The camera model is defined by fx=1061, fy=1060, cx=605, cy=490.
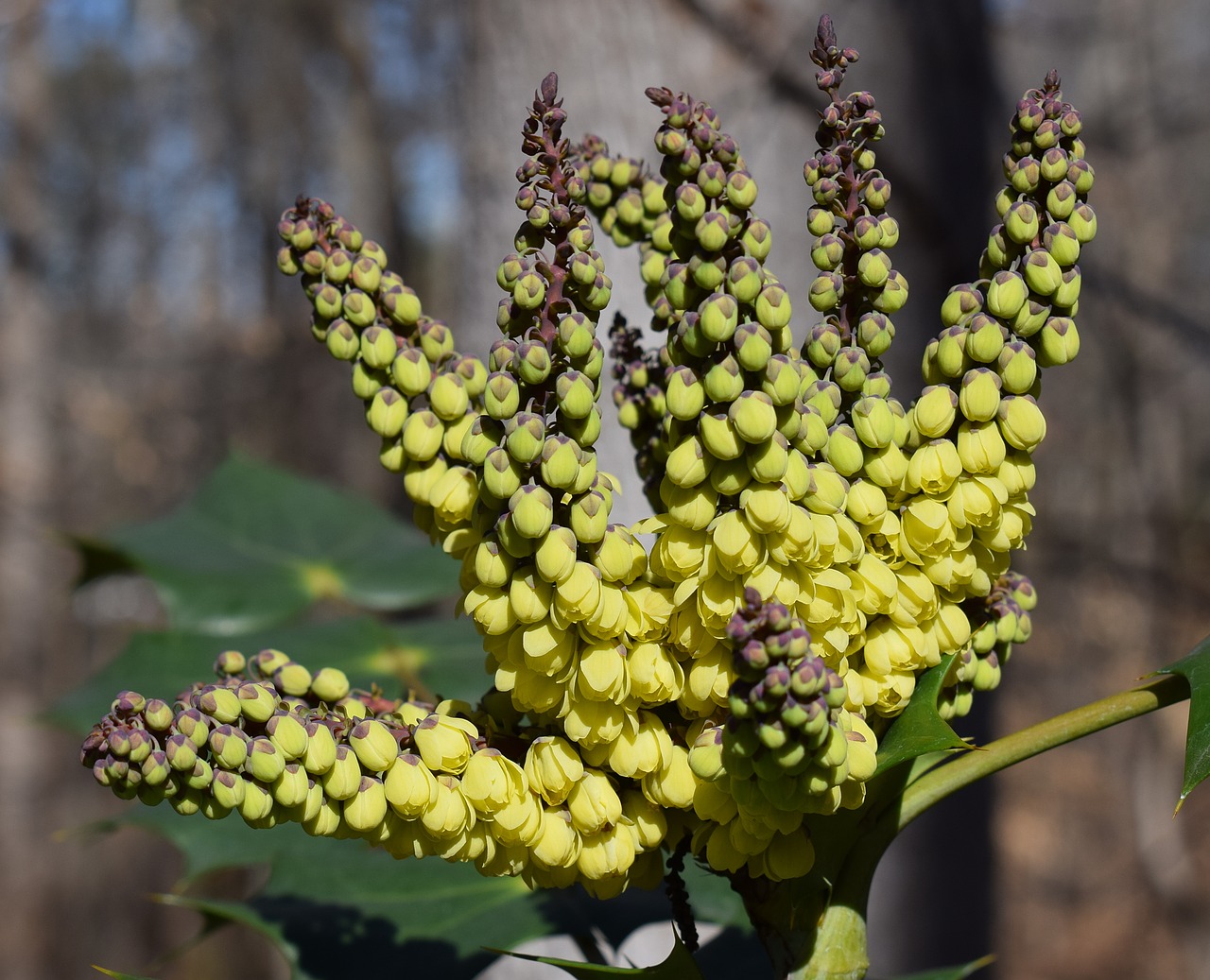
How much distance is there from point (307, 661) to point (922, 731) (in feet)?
3.65

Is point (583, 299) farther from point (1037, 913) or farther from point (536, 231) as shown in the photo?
point (1037, 913)

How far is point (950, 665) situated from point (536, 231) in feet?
1.26

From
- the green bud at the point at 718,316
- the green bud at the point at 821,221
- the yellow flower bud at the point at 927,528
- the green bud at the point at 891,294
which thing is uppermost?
the green bud at the point at 821,221

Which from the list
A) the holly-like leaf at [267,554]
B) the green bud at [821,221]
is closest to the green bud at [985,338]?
the green bud at [821,221]

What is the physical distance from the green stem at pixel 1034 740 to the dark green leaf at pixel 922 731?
0.07 metres

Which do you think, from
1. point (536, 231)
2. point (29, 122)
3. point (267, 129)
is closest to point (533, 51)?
point (536, 231)

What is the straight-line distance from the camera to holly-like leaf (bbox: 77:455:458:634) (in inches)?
69.2

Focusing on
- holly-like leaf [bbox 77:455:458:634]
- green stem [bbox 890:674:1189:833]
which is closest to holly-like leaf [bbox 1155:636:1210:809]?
green stem [bbox 890:674:1189:833]

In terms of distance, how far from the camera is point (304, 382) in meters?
7.71

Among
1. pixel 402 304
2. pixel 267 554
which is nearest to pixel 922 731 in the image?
pixel 402 304

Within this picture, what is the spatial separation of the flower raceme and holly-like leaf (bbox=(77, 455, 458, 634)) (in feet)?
3.57

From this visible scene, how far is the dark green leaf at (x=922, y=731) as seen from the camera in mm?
617

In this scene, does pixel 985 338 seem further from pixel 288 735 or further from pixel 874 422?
pixel 288 735

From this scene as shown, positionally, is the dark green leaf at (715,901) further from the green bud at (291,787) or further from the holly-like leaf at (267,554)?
the holly-like leaf at (267,554)
